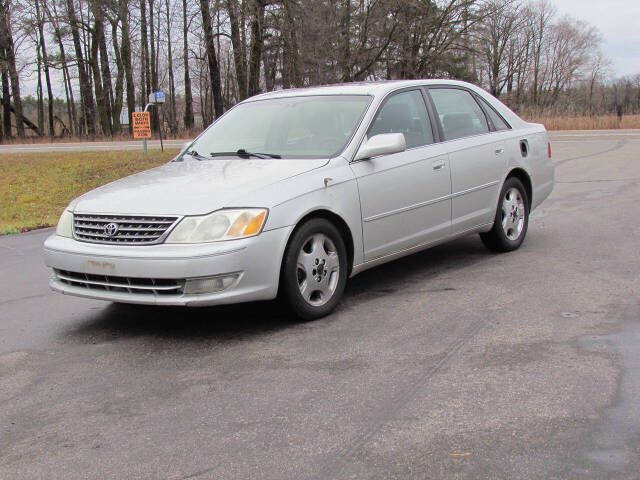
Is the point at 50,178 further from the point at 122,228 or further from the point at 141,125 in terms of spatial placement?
the point at 122,228

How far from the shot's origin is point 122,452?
3121 millimetres

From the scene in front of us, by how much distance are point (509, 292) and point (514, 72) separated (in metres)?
57.9

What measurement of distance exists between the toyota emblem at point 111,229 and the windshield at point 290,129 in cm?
135

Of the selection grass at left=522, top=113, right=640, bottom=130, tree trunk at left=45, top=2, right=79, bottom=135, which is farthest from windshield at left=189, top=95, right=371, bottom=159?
tree trunk at left=45, top=2, right=79, bottom=135

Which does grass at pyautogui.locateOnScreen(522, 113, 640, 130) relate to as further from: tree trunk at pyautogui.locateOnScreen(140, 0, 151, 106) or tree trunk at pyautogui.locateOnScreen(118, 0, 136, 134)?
tree trunk at pyautogui.locateOnScreen(140, 0, 151, 106)

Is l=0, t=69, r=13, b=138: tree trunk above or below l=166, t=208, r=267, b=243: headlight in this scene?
above

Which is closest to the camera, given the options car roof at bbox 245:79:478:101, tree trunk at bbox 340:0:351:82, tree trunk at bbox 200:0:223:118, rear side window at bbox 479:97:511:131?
car roof at bbox 245:79:478:101

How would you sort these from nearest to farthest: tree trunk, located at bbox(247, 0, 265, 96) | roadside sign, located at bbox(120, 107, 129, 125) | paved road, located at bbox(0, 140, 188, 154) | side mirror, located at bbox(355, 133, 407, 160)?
1. side mirror, located at bbox(355, 133, 407, 160)
2. paved road, located at bbox(0, 140, 188, 154)
3. tree trunk, located at bbox(247, 0, 265, 96)
4. roadside sign, located at bbox(120, 107, 129, 125)

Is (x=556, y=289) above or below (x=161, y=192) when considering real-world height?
below

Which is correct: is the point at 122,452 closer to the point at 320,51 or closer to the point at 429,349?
the point at 429,349

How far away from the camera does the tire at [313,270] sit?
477 centimetres

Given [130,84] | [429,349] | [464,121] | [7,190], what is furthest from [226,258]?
[130,84]

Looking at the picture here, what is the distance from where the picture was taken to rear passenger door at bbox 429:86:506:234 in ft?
20.6

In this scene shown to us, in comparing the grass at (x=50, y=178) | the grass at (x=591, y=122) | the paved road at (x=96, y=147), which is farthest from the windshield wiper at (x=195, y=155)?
the grass at (x=591, y=122)
